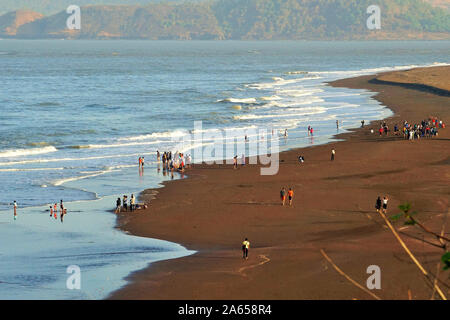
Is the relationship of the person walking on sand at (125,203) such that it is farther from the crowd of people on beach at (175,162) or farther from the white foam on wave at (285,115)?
the white foam on wave at (285,115)

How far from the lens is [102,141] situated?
202 ft

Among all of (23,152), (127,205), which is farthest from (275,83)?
(127,205)

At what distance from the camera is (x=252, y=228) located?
31.0 meters

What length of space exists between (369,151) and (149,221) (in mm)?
23273

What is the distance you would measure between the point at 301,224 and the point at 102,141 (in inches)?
1327

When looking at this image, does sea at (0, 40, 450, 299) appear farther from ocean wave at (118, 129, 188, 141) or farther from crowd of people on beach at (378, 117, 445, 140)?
crowd of people on beach at (378, 117, 445, 140)

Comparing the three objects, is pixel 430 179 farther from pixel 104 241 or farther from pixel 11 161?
pixel 11 161

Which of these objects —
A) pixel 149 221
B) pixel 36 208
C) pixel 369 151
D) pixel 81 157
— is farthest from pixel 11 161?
pixel 369 151

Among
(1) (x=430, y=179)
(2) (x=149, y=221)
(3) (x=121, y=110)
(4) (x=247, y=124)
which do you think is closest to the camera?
(2) (x=149, y=221)

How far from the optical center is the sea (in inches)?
1040

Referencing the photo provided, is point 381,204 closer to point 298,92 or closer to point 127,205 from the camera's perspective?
point 127,205

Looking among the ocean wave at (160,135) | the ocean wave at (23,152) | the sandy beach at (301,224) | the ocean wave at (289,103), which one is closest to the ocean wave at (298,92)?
the ocean wave at (289,103)

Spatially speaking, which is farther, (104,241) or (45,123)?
(45,123)

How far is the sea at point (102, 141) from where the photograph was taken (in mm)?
26406
